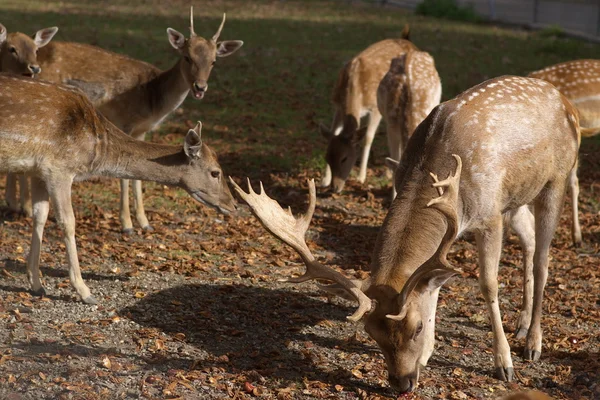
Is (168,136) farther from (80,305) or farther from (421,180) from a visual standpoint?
(421,180)

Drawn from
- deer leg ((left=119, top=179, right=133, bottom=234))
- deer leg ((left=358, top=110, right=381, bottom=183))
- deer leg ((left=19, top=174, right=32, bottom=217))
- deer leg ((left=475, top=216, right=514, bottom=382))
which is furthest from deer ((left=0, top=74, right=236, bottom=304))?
deer leg ((left=358, top=110, right=381, bottom=183))

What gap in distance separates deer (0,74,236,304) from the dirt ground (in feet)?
1.66

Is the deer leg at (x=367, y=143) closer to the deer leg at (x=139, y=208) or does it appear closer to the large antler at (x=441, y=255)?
the deer leg at (x=139, y=208)

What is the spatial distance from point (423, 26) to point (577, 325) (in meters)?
16.3

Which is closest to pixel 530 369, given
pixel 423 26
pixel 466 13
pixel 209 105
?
pixel 209 105

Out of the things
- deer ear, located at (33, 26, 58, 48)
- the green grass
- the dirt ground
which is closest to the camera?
the dirt ground

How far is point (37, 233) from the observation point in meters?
6.34

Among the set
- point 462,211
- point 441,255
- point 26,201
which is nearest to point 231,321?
point 462,211

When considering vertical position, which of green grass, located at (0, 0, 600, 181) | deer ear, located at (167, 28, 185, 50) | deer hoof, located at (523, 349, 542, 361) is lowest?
green grass, located at (0, 0, 600, 181)

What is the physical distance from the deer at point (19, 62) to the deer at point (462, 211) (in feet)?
12.1

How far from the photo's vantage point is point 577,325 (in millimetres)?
6480

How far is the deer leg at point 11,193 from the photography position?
8031 mm

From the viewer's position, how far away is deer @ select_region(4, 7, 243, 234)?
8398 millimetres

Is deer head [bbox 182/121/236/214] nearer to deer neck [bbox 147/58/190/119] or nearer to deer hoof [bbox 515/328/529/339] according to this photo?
deer neck [bbox 147/58/190/119]
